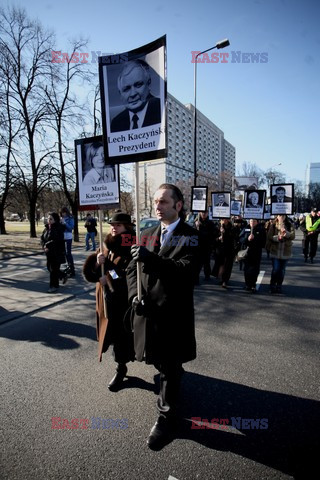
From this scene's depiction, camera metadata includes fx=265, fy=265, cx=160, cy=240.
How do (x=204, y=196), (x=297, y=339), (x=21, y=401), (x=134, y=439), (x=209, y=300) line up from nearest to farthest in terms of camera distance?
(x=134, y=439), (x=21, y=401), (x=297, y=339), (x=209, y=300), (x=204, y=196)

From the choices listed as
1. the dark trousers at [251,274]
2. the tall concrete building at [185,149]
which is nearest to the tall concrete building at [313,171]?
the tall concrete building at [185,149]

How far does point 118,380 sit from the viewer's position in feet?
9.70

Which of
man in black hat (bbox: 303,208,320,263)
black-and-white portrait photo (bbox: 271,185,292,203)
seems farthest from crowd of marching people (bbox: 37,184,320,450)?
man in black hat (bbox: 303,208,320,263)

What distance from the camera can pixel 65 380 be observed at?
10.2ft

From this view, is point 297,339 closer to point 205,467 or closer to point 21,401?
point 205,467

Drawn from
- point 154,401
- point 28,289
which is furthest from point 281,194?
point 28,289

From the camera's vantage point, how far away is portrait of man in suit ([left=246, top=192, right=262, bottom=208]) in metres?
7.82

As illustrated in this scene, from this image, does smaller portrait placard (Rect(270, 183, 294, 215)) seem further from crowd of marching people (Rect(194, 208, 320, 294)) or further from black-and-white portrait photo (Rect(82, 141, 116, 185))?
black-and-white portrait photo (Rect(82, 141, 116, 185))

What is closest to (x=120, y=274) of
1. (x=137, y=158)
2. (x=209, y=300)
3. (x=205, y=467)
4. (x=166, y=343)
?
(x=166, y=343)

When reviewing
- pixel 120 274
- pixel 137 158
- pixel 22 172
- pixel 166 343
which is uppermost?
pixel 22 172

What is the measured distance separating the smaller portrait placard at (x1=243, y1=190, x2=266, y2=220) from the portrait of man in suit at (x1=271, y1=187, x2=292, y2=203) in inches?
14.4

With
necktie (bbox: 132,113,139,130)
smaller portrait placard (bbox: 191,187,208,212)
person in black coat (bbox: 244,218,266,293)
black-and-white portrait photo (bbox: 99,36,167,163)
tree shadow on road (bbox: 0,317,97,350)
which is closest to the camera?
black-and-white portrait photo (bbox: 99,36,167,163)

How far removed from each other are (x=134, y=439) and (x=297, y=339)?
3073 mm

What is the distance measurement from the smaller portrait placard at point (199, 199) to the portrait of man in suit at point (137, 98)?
6.83 metres
